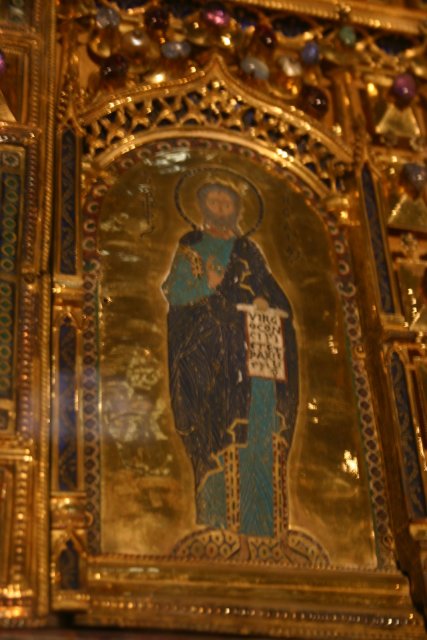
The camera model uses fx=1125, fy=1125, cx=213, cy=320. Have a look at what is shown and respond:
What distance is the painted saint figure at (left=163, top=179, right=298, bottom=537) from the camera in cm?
453

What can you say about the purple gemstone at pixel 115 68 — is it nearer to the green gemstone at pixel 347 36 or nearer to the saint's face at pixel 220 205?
the saint's face at pixel 220 205

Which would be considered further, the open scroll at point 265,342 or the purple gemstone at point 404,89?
the purple gemstone at point 404,89

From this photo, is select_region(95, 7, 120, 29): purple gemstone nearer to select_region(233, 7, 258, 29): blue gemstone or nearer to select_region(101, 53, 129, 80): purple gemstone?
select_region(101, 53, 129, 80): purple gemstone

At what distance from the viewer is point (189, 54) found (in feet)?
18.7

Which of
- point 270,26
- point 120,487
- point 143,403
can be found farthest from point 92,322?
point 270,26

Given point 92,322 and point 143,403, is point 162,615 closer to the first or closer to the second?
point 143,403

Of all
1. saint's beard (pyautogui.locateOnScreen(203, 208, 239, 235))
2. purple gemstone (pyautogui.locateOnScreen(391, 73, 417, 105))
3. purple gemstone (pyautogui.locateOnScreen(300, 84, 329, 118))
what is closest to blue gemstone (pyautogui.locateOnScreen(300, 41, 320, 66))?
purple gemstone (pyautogui.locateOnScreen(300, 84, 329, 118))

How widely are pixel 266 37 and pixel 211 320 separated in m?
1.77

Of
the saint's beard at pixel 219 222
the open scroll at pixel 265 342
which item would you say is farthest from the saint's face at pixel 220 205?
the open scroll at pixel 265 342

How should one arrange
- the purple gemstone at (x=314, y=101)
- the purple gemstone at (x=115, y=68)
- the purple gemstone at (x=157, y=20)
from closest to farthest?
the purple gemstone at (x=115, y=68) < the purple gemstone at (x=157, y=20) < the purple gemstone at (x=314, y=101)

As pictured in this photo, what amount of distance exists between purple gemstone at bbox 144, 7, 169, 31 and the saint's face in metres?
0.98

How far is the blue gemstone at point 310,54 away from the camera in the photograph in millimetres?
5875

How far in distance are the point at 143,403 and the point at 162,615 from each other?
0.90 m

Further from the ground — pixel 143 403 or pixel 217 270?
pixel 217 270
